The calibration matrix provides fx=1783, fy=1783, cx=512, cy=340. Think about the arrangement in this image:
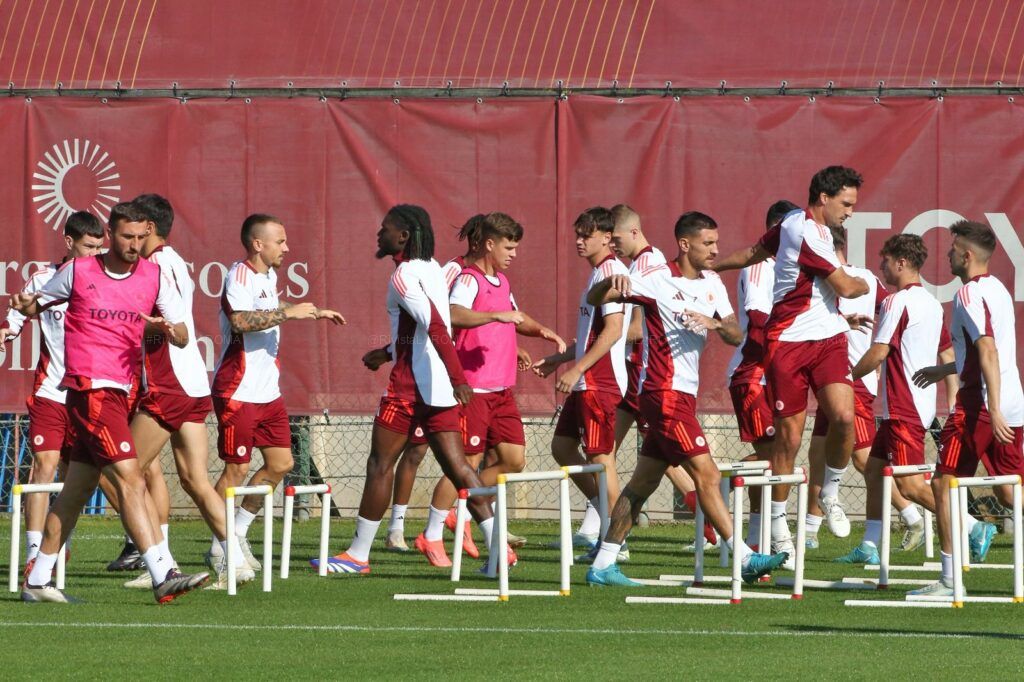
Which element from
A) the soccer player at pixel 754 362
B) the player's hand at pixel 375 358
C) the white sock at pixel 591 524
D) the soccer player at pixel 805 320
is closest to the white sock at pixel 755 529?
the soccer player at pixel 805 320

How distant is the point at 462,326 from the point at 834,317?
7.80 ft

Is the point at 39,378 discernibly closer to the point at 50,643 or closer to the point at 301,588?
the point at 301,588

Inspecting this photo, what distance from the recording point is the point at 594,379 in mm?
12125

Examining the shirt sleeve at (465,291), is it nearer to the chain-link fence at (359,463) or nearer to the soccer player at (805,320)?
the soccer player at (805,320)

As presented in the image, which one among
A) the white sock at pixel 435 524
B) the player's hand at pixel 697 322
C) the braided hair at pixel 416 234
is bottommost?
the white sock at pixel 435 524

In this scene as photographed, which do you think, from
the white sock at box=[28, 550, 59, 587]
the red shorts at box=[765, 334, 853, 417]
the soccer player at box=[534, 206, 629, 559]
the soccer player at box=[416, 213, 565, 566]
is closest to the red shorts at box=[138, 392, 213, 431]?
the white sock at box=[28, 550, 59, 587]

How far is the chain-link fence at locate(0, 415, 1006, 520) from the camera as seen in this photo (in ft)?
51.9

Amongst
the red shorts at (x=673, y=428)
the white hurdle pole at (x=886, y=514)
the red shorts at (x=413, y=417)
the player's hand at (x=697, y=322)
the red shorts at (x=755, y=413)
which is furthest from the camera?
the red shorts at (x=755, y=413)

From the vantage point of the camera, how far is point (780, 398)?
1115cm

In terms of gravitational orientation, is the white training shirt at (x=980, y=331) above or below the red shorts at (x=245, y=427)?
above

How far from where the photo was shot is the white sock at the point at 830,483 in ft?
41.9

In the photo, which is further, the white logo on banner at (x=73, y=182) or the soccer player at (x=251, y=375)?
the white logo on banner at (x=73, y=182)

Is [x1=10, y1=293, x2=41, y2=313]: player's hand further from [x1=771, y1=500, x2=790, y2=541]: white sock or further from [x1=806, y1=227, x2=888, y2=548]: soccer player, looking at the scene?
[x1=806, y1=227, x2=888, y2=548]: soccer player

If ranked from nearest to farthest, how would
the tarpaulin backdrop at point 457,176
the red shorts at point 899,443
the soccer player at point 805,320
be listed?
1. the soccer player at point 805,320
2. the red shorts at point 899,443
3. the tarpaulin backdrop at point 457,176
